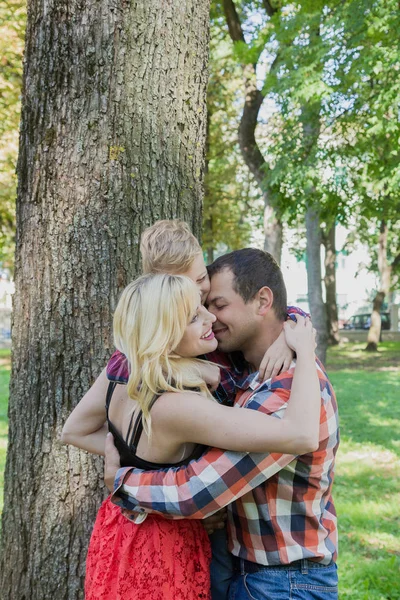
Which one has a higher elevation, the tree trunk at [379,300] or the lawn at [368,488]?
the tree trunk at [379,300]

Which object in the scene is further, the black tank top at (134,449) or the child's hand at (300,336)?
the child's hand at (300,336)

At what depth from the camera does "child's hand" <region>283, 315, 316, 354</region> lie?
227 centimetres

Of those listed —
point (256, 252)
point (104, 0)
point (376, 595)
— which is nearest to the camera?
point (256, 252)

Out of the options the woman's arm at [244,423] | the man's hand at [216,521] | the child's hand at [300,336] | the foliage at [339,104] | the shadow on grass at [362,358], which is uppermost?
the foliage at [339,104]

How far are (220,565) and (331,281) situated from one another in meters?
26.4

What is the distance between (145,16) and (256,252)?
1.34 metres

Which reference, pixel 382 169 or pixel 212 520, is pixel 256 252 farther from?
pixel 382 169

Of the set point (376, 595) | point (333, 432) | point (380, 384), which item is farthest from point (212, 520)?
point (380, 384)

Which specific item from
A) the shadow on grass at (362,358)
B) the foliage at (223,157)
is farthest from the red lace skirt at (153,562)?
the shadow on grass at (362,358)

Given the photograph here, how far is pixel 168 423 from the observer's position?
6.74ft

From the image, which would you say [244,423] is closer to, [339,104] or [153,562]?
[153,562]

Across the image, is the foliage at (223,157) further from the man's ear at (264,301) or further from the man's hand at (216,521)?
the man's hand at (216,521)

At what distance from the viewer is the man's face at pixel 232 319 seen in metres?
2.49

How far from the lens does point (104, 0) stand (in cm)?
306
